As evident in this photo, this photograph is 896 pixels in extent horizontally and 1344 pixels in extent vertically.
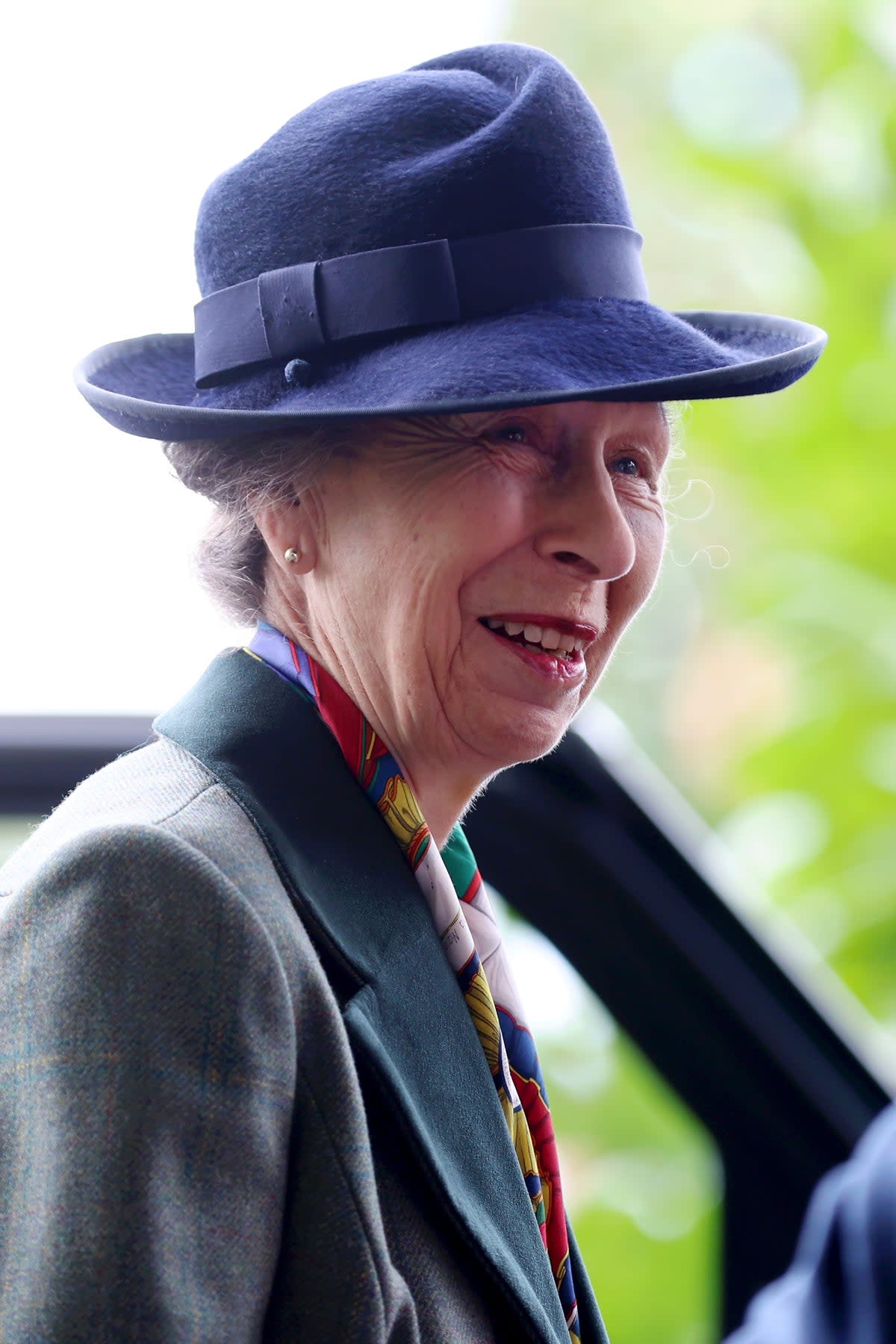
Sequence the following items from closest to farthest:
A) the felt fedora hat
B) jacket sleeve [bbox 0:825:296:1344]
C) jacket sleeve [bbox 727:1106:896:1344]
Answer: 1. jacket sleeve [bbox 0:825:296:1344]
2. jacket sleeve [bbox 727:1106:896:1344]
3. the felt fedora hat

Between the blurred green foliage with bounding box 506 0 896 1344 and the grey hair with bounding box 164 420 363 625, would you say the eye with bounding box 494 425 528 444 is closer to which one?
the grey hair with bounding box 164 420 363 625

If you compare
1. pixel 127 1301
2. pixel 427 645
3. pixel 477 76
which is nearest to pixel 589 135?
pixel 477 76

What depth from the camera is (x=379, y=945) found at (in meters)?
1.26

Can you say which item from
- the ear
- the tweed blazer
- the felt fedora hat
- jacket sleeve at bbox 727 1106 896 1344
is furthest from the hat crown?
jacket sleeve at bbox 727 1106 896 1344

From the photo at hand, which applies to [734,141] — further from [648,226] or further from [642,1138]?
[642,1138]

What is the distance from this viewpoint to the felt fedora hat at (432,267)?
4.17ft

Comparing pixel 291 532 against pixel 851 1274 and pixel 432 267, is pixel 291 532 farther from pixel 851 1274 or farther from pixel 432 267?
pixel 851 1274

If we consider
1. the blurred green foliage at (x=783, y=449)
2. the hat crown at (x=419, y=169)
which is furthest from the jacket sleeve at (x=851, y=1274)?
the blurred green foliage at (x=783, y=449)

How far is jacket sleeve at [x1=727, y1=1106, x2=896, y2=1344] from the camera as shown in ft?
3.83

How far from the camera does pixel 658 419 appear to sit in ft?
4.87

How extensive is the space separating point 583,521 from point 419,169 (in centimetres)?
39

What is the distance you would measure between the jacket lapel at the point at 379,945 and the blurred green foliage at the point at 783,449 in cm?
249

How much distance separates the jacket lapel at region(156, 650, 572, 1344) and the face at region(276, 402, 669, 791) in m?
0.11

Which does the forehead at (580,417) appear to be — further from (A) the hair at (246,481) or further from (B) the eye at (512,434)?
(A) the hair at (246,481)
